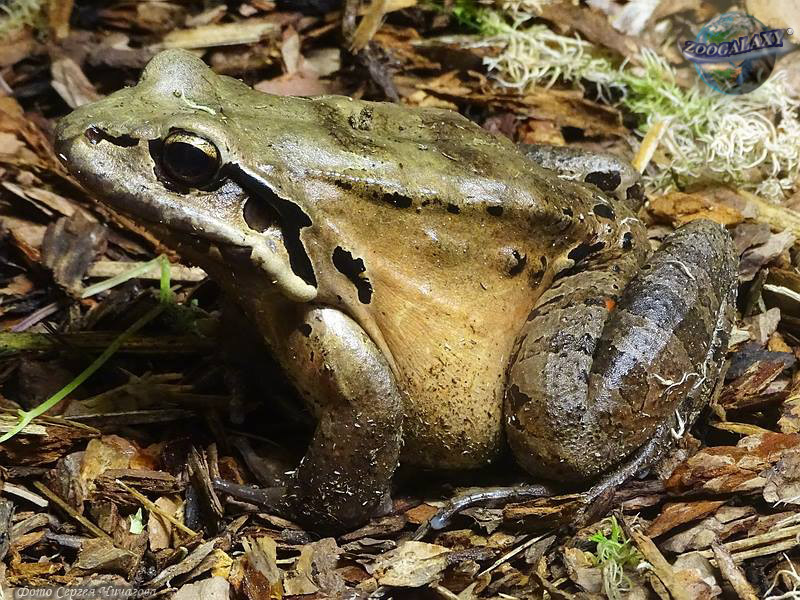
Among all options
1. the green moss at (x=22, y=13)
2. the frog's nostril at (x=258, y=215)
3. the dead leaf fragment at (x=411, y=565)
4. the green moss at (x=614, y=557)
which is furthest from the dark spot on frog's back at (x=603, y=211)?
the green moss at (x=22, y=13)

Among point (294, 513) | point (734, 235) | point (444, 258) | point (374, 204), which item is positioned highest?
point (374, 204)

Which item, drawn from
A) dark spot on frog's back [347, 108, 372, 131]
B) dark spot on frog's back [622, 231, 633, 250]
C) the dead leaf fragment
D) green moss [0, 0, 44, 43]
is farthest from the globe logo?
green moss [0, 0, 44, 43]

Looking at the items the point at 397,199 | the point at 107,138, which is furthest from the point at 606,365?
the point at 107,138

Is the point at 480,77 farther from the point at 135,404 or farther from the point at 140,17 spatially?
the point at 135,404

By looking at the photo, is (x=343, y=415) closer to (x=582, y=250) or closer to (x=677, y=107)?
(x=582, y=250)

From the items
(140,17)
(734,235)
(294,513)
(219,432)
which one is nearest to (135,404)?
(219,432)

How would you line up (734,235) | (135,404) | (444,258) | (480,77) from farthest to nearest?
(480,77), (734,235), (135,404), (444,258)

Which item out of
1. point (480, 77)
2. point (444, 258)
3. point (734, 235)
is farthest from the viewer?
point (480, 77)

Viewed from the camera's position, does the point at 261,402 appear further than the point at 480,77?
No
